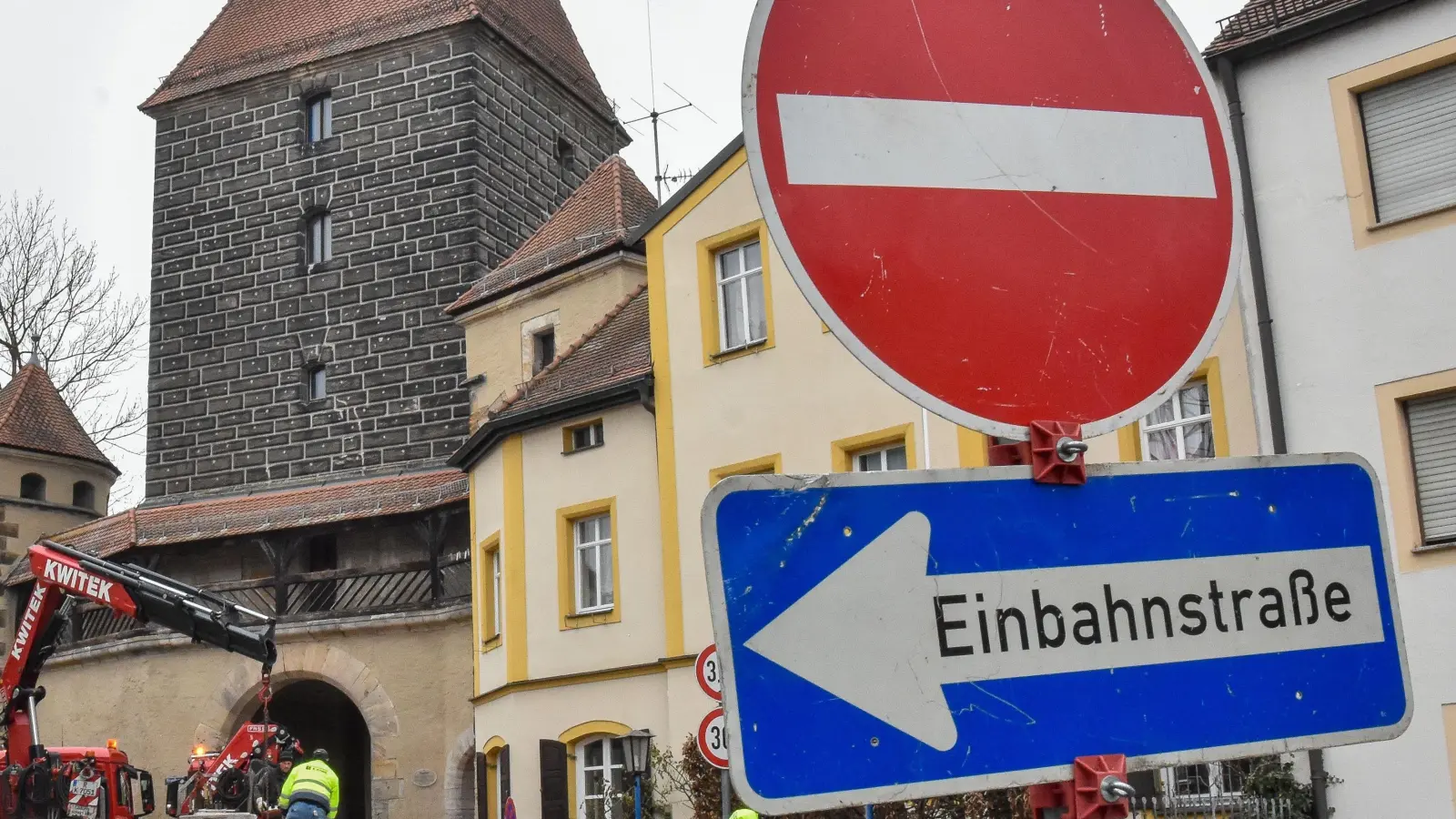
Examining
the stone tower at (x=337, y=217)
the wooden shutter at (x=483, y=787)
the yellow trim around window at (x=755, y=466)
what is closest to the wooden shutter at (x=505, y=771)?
the wooden shutter at (x=483, y=787)

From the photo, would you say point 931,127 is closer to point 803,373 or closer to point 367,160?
point 803,373

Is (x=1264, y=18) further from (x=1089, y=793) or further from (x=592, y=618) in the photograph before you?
(x=1089, y=793)

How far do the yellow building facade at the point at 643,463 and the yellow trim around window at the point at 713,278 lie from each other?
2 cm

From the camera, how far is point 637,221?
2962 cm

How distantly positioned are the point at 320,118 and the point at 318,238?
270cm

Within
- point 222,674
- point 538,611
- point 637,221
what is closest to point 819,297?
point 538,611

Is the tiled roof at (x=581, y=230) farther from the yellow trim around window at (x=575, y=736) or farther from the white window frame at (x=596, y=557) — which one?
the yellow trim around window at (x=575, y=736)

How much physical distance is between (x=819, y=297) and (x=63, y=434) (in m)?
41.9

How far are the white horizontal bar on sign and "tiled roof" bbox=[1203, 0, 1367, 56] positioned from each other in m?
14.1

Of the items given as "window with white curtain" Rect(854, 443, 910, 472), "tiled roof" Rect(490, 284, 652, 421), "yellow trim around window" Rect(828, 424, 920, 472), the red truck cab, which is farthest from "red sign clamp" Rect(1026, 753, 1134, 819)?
the red truck cab

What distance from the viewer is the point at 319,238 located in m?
36.1

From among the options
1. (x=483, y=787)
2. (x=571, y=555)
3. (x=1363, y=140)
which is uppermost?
(x=1363, y=140)

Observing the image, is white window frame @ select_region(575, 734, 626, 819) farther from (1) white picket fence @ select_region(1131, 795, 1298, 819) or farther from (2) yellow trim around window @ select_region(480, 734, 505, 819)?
(1) white picket fence @ select_region(1131, 795, 1298, 819)

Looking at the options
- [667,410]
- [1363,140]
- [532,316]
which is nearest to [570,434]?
[667,410]
